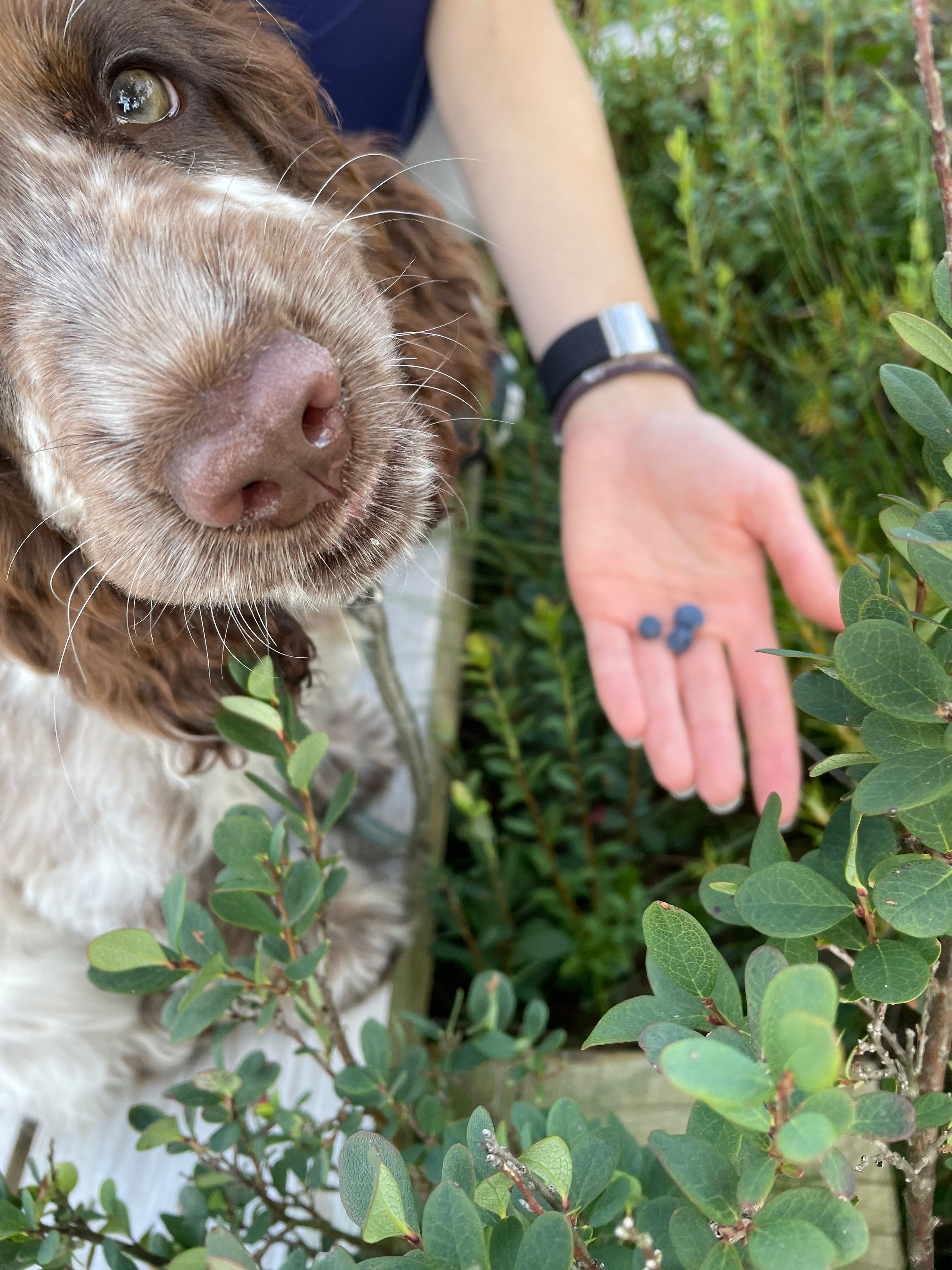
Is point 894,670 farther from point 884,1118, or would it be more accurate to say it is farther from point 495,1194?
point 495,1194

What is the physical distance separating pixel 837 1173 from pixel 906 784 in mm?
183

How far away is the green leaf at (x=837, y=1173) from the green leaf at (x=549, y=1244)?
0.12 m

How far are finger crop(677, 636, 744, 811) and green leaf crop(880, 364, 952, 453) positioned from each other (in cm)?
97

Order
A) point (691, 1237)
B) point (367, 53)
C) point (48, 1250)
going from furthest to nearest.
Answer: point (367, 53), point (48, 1250), point (691, 1237)

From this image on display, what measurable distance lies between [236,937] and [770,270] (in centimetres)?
191

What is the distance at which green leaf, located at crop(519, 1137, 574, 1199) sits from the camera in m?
0.47

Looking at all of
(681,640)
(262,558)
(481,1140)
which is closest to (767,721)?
(681,640)

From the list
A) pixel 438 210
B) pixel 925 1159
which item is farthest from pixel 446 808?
pixel 925 1159

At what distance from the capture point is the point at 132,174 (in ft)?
3.62

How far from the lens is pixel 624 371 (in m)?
1.73

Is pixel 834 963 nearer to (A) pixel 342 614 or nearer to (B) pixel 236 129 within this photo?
(A) pixel 342 614

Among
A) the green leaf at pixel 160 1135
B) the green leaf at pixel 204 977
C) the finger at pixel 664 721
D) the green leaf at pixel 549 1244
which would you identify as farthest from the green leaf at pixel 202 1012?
the finger at pixel 664 721

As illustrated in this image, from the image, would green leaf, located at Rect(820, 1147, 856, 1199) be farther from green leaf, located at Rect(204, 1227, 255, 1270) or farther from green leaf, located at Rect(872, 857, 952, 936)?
green leaf, located at Rect(204, 1227, 255, 1270)

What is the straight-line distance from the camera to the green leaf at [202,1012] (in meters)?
0.72
